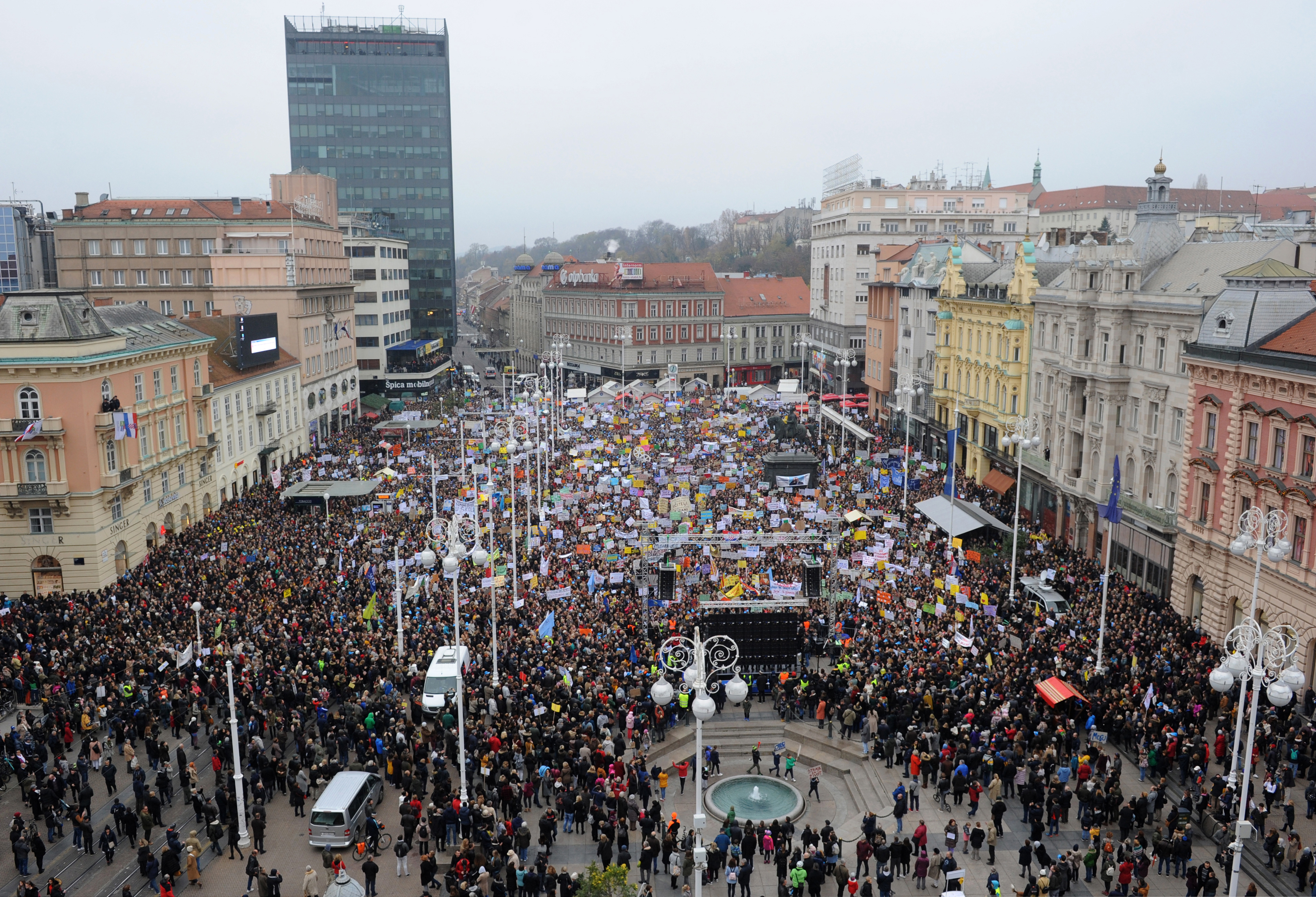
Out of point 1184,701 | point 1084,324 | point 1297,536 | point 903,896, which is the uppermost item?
point 1084,324

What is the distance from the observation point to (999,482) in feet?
164

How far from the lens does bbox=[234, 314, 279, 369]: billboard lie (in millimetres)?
55719

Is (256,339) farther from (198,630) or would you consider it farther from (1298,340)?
(1298,340)

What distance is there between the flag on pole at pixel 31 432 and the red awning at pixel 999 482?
41.2 m

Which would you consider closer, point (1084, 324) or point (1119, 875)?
point (1119, 875)

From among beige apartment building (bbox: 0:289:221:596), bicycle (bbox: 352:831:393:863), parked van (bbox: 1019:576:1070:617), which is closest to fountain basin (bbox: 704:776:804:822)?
bicycle (bbox: 352:831:393:863)

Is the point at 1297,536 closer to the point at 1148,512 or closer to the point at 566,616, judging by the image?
the point at 1148,512

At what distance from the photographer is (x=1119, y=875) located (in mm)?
18781

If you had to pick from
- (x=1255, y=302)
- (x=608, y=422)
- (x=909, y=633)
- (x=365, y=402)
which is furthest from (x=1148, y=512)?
(x=365, y=402)

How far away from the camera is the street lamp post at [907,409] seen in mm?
45750

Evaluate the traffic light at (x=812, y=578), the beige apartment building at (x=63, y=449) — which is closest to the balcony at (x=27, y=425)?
the beige apartment building at (x=63, y=449)

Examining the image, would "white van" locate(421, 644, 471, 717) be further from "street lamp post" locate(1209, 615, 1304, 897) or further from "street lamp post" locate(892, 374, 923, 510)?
"street lamp post" locate(892, 374, 923, 510)

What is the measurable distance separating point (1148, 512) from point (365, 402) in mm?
60919

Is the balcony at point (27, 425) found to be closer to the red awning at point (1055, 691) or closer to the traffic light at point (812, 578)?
the traffic light at point (812, 578)
